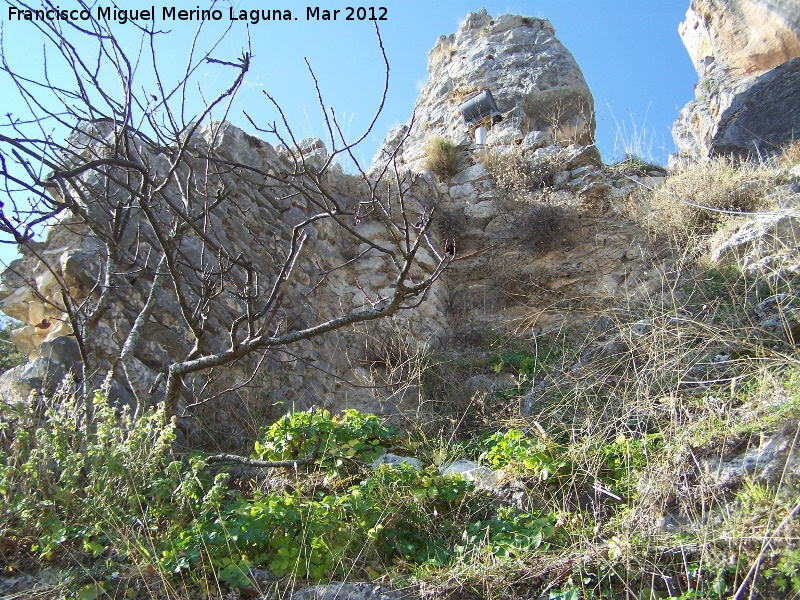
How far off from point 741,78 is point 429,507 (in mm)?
9809

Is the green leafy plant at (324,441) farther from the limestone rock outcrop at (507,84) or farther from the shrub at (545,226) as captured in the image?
the limestone rock outcrop at (507,84)

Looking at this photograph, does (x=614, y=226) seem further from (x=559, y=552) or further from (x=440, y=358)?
(x=559, y=552)

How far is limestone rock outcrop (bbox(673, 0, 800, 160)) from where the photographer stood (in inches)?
340

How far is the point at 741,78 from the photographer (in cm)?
998

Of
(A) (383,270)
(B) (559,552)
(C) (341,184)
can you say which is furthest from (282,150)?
(B) (559,552)

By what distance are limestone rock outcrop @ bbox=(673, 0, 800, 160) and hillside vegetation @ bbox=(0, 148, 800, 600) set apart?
234 inches

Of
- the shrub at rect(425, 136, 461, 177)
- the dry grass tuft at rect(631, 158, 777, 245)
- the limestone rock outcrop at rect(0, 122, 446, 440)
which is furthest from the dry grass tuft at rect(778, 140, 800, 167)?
the limestone rock outcrop at rect(0, 122, 446, 440)

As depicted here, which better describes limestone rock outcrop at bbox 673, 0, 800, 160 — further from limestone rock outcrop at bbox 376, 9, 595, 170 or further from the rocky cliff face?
limestone rock outcrop at bbox 376, 9, 595, 170

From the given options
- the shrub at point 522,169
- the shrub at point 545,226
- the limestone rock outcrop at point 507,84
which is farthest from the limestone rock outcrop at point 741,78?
the shrub at point 545,226

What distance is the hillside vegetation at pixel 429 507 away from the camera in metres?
2.47

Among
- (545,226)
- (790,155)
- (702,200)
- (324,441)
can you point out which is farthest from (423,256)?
(790,155)

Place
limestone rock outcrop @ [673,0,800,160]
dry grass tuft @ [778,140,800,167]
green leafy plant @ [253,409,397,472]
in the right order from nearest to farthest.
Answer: green leafy plant @ [253,409,397,472], dry grass tuft @ [778,140,800,167], limestone rock outcrop @ [673,0,800,160]

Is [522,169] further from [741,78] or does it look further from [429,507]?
[429,507]

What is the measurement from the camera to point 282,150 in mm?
7570
